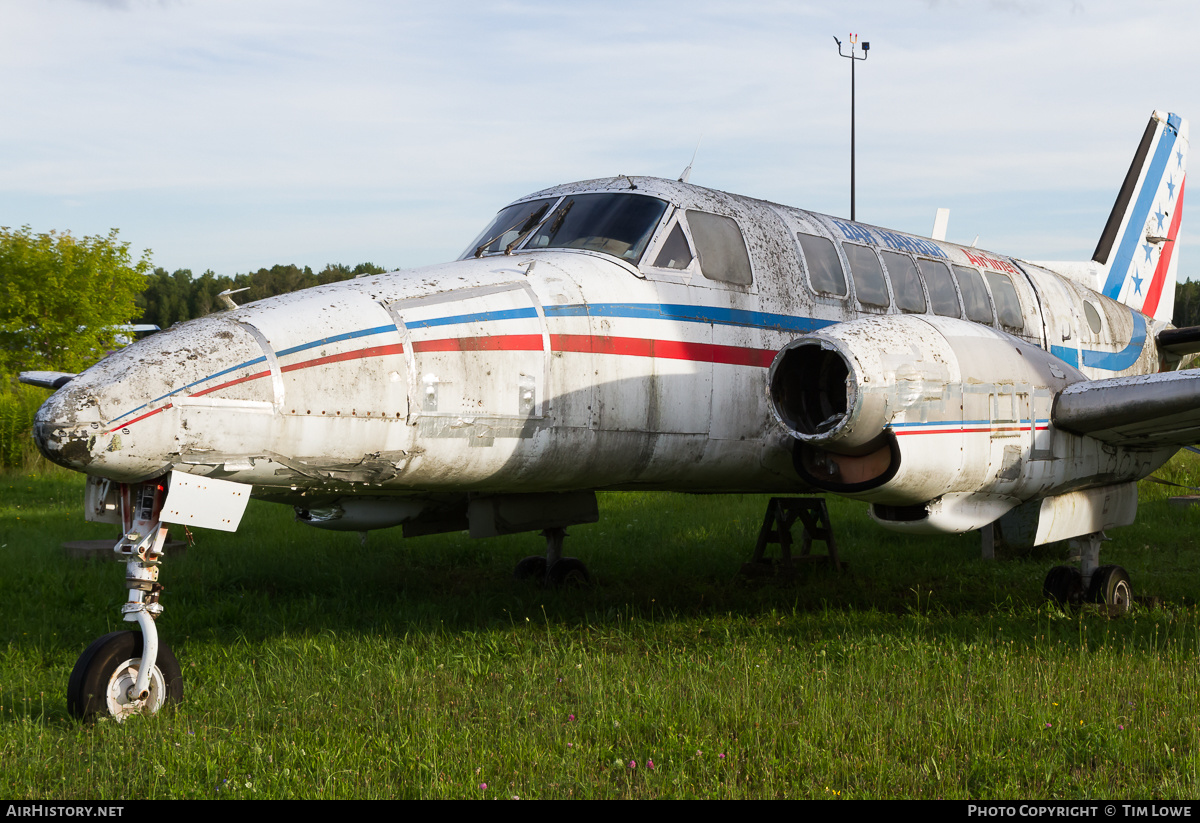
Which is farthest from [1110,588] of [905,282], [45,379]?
[45,379]

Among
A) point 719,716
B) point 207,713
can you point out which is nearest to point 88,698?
point 207,713

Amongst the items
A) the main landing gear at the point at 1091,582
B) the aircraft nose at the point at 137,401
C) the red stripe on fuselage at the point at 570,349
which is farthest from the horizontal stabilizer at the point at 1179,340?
the aircraft nose at the point at 137,401

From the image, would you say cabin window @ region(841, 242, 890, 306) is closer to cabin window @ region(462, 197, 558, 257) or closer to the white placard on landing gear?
cabin window @ region(462, 197, 558, 257)

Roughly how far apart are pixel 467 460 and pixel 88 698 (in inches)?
91.9

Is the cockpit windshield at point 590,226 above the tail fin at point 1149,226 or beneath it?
beneath

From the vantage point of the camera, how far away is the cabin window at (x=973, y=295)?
367 inches

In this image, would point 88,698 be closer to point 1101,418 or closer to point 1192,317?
point 1101,418

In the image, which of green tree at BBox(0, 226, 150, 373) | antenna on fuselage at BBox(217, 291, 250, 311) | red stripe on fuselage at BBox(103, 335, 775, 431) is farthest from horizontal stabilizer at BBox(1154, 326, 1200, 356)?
green tree at BBox(0, 226, 150, 373)

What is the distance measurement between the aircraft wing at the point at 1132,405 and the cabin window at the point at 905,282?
160cm

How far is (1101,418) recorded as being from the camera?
729 centimetres

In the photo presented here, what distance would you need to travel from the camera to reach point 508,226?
24.7 feet

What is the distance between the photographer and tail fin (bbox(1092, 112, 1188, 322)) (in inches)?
489

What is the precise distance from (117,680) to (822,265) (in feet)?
19.0

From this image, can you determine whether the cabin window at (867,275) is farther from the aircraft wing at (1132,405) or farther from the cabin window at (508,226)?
the cabin window at (508,226)
